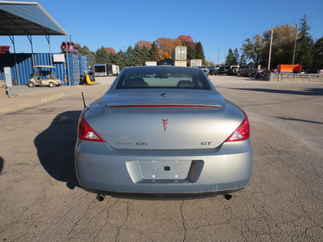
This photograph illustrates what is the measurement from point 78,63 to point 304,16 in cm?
8035

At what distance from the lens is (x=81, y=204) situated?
267cm

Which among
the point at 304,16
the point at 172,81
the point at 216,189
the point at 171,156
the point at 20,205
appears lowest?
the point at 20,205

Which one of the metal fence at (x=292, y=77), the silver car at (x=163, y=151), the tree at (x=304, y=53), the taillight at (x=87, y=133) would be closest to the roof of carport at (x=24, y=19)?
the taillight at (x=87, y=133)

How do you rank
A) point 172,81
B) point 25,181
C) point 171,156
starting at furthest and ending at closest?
point 172,81 → point 25,181 → point 171,156

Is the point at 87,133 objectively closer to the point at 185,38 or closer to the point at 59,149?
the point at 59,149

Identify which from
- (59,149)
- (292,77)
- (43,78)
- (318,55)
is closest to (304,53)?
(318,55)

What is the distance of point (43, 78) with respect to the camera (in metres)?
23.3

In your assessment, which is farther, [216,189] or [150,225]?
[150,225]

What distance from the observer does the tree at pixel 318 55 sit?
60719 mm

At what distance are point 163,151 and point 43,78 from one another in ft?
80.8

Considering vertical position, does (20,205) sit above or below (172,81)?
below

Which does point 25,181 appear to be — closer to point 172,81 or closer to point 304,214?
point 172,81

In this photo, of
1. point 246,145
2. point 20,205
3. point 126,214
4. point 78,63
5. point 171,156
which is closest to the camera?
point 171,156

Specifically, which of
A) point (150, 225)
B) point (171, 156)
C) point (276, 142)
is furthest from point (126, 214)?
point (276, 142)
